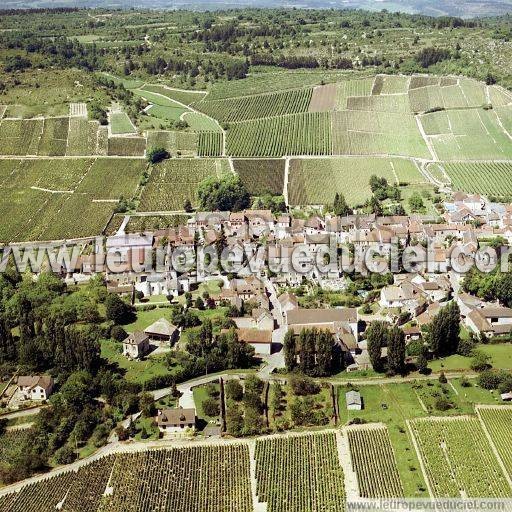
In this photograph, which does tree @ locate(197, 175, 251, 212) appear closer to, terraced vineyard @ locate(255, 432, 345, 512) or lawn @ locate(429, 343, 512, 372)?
lawn @ locate(429, 343, 512, 372)

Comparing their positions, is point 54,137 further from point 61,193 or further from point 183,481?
point 183,481

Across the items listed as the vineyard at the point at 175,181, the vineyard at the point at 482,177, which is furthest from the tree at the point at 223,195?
the vineyard at the point at 482,177

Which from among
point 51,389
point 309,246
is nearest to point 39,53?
point 309,246

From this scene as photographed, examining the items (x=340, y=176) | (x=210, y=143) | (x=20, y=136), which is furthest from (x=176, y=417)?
(x=20, y=136)

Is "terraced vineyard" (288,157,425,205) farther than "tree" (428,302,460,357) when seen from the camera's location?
Yes

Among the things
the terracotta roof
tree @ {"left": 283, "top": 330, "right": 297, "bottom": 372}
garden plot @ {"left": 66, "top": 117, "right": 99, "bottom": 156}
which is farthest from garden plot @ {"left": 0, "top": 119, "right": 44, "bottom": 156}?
the terracotta roof

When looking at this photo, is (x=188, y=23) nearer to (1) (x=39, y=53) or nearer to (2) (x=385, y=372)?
(1) (x=39, y=53)
